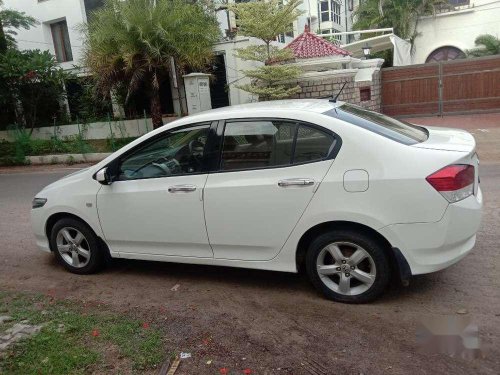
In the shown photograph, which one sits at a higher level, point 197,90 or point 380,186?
point 197,90

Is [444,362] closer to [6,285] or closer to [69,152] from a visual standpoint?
[6,285]

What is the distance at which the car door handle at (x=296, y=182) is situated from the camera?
372 cm

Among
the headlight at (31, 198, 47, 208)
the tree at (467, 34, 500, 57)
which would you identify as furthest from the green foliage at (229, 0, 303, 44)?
the tree at (467, 34, 500, 57)

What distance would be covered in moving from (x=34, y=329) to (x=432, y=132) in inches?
149

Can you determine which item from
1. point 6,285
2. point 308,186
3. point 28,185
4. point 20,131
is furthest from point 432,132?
point 20,131

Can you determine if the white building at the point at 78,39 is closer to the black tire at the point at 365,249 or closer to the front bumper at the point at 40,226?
the front bumper at the point at 40,226

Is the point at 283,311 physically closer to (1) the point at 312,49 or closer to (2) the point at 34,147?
(1) the point at 312,49

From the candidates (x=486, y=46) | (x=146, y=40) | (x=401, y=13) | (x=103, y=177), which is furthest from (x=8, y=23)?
(x=486, y=46)

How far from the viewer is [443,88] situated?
67.7 ft

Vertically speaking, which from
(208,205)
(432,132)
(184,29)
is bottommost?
(208,205)

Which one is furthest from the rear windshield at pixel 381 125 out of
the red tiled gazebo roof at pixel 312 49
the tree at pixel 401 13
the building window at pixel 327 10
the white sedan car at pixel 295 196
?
the building window at pixel 327 10

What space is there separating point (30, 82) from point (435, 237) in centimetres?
1791

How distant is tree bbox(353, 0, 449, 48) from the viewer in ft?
96.6

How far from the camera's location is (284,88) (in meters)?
15.3
